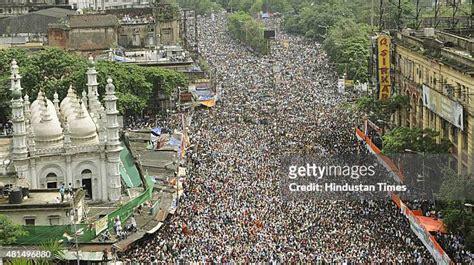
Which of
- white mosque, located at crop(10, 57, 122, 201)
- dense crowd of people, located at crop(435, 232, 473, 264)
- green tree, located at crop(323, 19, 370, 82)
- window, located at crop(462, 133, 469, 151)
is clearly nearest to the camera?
dense crowd of people, located at crop(435, 232, 473, 264)

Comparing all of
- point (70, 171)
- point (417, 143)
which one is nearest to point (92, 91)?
point (70, 171)

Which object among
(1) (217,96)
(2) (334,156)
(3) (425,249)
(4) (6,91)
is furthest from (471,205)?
(1) (217,96)

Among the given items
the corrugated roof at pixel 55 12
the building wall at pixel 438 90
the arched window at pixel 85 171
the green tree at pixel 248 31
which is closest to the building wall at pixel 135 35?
the corrugated roof at pixel 55 12

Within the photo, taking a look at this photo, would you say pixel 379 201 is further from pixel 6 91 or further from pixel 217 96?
pixel 217 96

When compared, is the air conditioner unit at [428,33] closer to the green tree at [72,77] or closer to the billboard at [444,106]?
the billboard at [444,106]

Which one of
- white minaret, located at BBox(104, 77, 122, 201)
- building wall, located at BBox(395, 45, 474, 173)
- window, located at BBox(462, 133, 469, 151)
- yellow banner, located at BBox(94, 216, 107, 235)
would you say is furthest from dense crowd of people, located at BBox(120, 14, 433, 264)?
window, located at BBox(462, 133, 469, 151)

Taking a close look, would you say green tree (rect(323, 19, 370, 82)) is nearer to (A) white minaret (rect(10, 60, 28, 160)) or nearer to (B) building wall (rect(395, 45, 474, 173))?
(B) building wall (rect(395, 45, 474, 173))

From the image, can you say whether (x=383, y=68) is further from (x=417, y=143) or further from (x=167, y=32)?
(x=167, y=32)

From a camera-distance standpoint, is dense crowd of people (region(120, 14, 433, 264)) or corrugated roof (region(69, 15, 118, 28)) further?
corrugated roof (region(69, 15, 118, 28))
